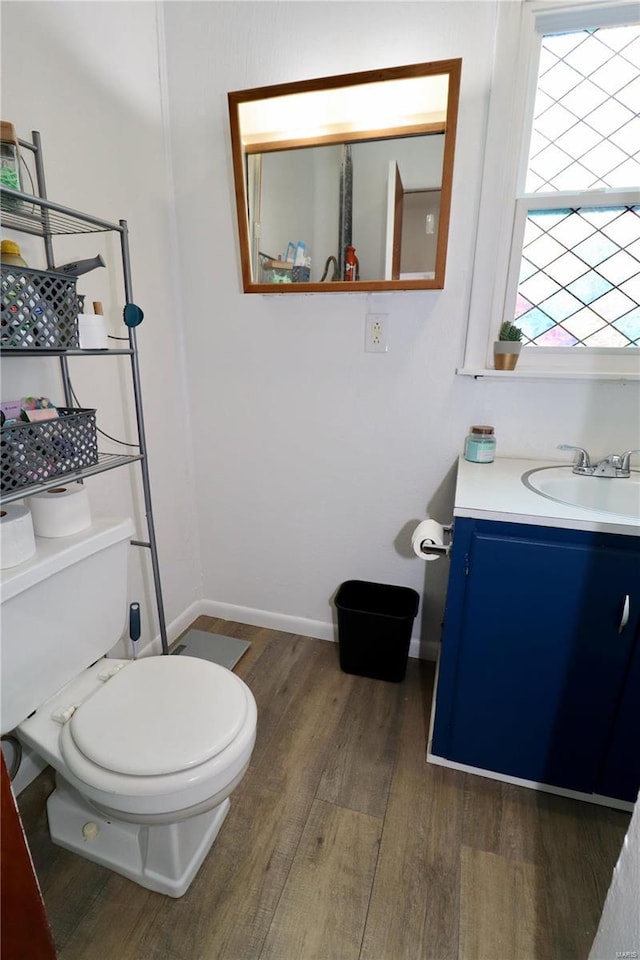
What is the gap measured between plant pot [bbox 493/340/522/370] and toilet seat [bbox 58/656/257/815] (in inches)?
48.1

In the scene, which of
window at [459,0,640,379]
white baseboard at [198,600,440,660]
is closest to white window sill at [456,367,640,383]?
window at [459,0,640,379]

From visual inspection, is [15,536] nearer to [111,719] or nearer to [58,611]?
[58,611]

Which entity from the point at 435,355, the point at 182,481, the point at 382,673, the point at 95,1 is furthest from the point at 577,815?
the point at 95,1

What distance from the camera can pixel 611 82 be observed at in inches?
53.2

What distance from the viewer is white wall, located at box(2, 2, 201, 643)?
3.84 feet

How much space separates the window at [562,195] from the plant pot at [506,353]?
1.8 inches

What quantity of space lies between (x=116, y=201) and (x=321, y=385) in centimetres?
87

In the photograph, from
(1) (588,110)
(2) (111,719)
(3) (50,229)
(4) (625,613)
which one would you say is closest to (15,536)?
(2) (111,719)

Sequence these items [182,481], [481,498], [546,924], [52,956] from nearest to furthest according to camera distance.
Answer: [52,956]
[546,924]
[481,498]
[182,481]

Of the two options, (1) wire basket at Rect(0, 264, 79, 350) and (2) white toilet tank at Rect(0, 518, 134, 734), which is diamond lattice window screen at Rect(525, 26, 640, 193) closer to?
(1) wire basket at Rect(0, 264, 79, 350)

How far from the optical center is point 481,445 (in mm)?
1485

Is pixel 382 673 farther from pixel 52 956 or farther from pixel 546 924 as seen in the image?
pixel 52 956

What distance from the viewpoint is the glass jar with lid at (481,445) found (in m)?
1.49

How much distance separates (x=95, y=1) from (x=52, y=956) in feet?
7.47
